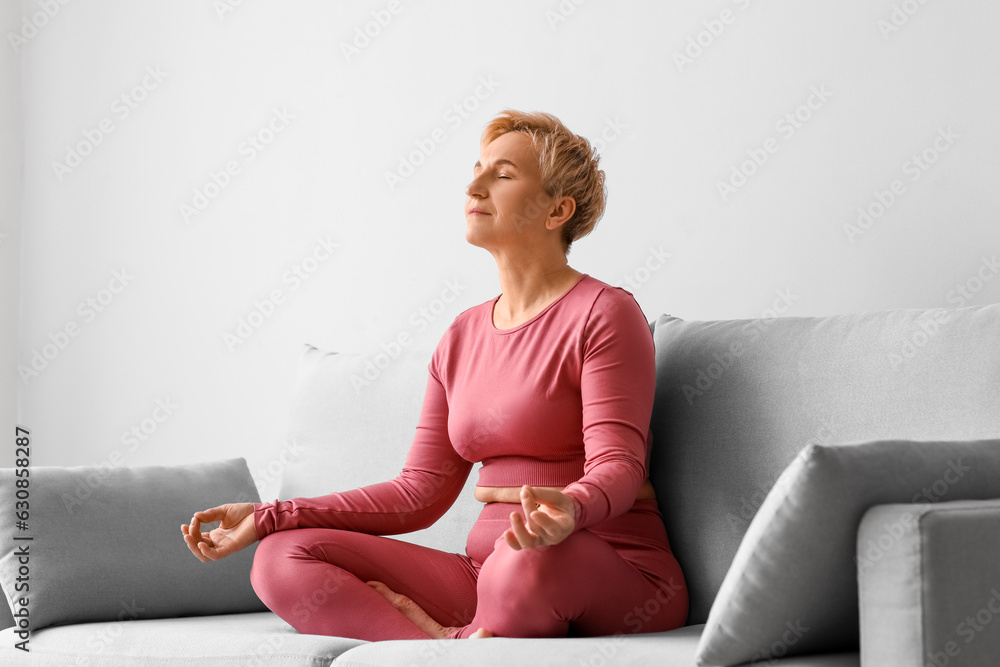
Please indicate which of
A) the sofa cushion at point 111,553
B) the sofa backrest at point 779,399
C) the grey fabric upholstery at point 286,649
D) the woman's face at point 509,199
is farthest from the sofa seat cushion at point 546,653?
the woman's face at point 509,199

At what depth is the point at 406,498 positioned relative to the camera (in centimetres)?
180

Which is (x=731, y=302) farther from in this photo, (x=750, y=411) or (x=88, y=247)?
(x=88, y=247)

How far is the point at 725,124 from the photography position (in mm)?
2154

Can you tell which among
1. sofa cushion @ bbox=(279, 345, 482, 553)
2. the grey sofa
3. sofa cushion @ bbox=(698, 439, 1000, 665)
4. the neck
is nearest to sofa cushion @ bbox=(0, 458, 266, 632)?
the grey sofa

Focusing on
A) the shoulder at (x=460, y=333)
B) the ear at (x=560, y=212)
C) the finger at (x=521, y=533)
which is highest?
the ear at (x=560, y=212)

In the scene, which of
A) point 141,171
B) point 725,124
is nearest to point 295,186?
point 141,171

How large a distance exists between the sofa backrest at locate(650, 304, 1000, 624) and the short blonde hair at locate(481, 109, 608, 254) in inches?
10.0

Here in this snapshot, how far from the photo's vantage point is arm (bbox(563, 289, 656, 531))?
4.64ft

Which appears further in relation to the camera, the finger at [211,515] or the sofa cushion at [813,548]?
the finger at [211,515]

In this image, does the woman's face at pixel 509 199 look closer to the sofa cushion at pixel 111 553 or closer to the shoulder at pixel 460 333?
the shoulder at pixel 460 333

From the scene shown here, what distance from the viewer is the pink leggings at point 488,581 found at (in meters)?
1.34

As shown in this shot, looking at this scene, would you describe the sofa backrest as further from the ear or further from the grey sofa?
the ear

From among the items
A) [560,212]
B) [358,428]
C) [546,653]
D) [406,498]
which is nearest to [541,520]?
[546,653]

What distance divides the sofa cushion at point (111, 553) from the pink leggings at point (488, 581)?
317 millimetres
